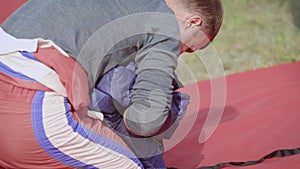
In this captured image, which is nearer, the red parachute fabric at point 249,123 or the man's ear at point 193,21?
the man's ear at point 193,21

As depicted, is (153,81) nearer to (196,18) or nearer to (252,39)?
(196,18)

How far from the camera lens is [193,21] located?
5.29ft

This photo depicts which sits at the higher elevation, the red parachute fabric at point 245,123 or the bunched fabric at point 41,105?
the bunched fabric at point 41,105

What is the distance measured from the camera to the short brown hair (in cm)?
159

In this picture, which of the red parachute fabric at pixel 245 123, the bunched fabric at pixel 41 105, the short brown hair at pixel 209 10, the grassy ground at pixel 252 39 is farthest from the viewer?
the grassy ground at pixel 252 39

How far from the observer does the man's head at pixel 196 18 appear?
1598 mm

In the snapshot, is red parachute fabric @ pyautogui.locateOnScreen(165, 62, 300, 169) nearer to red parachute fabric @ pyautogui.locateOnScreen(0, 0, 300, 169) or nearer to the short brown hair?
red parachute fabric @ pyautogui.locateOnScreen(0, 0, 300, 169)

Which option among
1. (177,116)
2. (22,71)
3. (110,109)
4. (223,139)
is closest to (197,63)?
(223,139)

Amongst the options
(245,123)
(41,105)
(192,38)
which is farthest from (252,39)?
(41,105)

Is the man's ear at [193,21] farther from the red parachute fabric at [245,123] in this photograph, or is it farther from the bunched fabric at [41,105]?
the red parachute fabric at [245,123]

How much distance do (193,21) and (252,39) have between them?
7.48 ft

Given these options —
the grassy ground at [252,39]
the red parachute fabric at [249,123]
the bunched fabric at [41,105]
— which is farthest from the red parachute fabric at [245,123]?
the bunched fabric at [41,105]

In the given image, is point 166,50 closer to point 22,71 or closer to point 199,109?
point 22,71

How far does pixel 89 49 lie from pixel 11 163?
0.37 m
